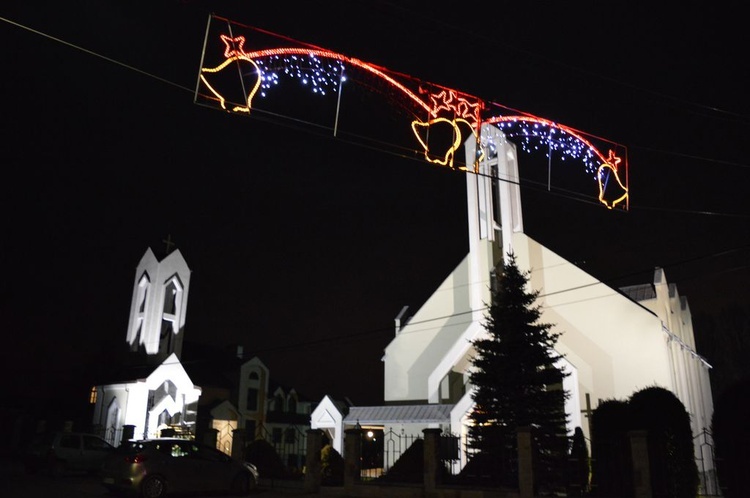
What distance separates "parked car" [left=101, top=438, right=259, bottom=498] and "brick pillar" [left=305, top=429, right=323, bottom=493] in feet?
5.33

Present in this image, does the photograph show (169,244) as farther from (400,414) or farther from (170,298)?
(400,414)

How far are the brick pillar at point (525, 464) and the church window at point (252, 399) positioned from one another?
32.1 meters

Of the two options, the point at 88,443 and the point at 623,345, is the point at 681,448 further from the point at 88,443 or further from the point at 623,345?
the point at 88,443

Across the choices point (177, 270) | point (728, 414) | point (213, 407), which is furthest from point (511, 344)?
point (177, 270)

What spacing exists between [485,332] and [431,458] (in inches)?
535

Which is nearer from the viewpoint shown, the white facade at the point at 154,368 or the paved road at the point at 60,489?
the paved road at the point at 60,489

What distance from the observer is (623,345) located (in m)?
26.1

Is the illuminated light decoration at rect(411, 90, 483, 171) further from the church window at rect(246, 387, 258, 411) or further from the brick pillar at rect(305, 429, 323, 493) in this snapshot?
the church window at rect(246, 387, 258, 411)

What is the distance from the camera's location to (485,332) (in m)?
26.9

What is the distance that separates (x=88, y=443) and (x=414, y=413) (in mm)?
13881

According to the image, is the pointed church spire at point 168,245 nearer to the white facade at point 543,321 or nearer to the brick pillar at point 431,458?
the white facade at point 543,321

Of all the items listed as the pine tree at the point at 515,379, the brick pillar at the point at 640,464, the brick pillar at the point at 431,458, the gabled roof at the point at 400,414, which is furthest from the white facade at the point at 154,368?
the brick pillar at the point at 640,464

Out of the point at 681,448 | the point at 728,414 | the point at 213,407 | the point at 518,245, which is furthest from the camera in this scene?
the point at 213,407

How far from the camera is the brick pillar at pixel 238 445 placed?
59.8ft
